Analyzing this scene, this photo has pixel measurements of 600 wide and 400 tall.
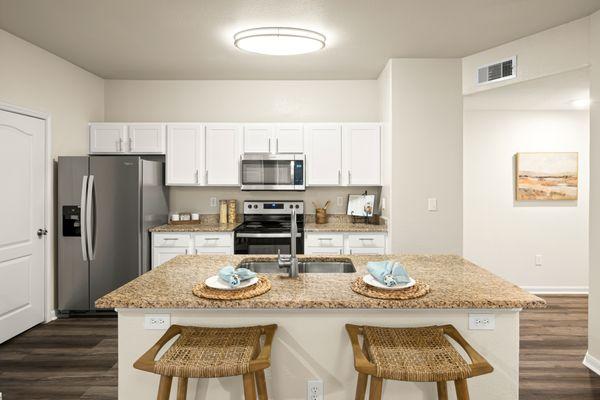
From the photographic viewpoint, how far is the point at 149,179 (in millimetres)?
4395

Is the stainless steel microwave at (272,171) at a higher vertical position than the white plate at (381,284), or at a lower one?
higher

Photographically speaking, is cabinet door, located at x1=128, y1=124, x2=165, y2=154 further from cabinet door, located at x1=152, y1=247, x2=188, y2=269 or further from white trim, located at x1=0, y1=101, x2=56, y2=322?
cabinet door, located at x1=152, y1=247, x2=188, y2=269

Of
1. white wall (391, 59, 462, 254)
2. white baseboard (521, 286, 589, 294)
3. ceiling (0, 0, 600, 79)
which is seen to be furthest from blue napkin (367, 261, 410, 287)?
white baseboard (521, 286, 589, 294)

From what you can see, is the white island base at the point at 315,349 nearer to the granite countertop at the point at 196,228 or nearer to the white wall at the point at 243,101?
the granite countertop at the point at 196,228

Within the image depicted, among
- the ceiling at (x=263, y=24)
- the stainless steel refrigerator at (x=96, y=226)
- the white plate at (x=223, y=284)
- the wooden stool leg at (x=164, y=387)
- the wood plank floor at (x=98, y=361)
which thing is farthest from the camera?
the stainless steel refrigerator at (x=96, y=226)

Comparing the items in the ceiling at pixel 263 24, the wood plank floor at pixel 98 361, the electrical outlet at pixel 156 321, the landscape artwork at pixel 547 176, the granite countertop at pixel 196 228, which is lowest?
the wood plank floor at pixel 98 361

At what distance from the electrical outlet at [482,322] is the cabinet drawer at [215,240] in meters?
2.93

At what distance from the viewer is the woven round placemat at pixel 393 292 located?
1.81 meters

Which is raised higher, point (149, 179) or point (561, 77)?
point (561, 77)

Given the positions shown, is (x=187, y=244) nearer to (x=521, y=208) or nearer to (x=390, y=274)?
(x=390, y=274)

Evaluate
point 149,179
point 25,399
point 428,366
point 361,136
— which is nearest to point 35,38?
point 149,179

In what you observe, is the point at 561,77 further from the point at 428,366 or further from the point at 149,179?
the point at 149,179

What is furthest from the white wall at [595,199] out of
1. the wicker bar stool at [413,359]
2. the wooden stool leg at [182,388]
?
the wooden stool leg at [182,388]

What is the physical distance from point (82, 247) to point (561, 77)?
478cm
